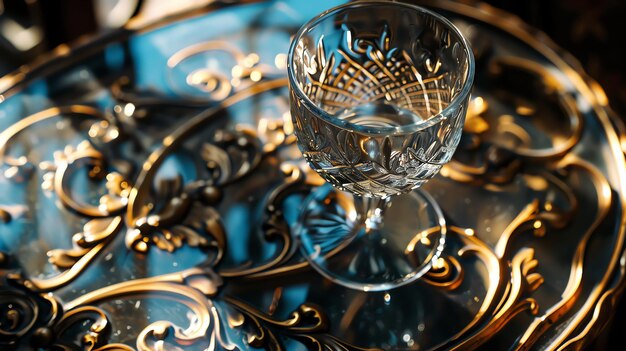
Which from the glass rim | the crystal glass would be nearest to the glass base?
the crystal glass

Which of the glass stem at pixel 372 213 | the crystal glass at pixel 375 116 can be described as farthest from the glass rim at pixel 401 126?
the glass stem at pixel 372 213

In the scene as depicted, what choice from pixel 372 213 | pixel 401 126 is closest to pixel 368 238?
pixel 372 213

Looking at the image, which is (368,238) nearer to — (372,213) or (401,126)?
(372,213)

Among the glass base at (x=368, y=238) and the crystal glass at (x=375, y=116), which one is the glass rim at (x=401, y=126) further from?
the glass base at (x=368, y=238)

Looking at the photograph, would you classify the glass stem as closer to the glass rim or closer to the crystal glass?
the crystal glass

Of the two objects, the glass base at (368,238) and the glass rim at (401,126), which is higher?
the glass rim at (401,126)

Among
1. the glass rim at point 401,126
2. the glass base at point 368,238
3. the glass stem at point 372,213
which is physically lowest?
the glass base at point 368,238
